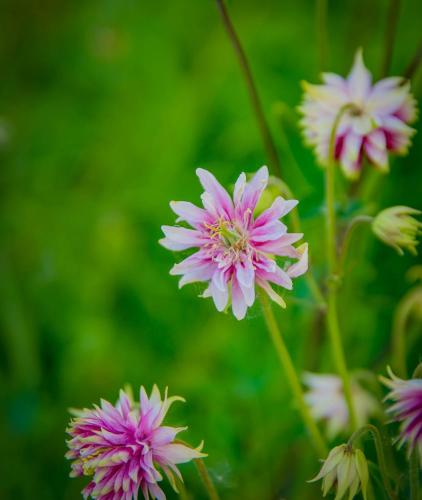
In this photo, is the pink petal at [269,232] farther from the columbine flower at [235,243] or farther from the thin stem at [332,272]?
the thin stem at [332,272]

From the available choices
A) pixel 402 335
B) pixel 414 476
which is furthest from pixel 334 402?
pixel 414 476

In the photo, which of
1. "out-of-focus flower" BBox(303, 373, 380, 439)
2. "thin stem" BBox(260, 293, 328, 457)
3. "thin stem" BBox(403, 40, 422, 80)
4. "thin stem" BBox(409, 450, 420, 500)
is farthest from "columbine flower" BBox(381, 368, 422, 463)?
"thin stem" BBox(403, 40, 422, 80)

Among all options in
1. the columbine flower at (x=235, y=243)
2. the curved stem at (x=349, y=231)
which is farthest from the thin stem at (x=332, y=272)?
the columbine flower at (x=235, y=243)

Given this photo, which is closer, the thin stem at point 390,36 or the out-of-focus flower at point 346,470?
the out-of-focus flower at point 346,470

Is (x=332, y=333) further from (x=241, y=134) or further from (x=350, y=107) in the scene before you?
(x=241, y=134)

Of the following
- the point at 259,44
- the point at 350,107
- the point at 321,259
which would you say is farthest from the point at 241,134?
the point at 350,107

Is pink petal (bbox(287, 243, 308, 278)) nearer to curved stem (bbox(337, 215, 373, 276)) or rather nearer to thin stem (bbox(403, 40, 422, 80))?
curved stem (bbox(337, 215, 373, 276))
